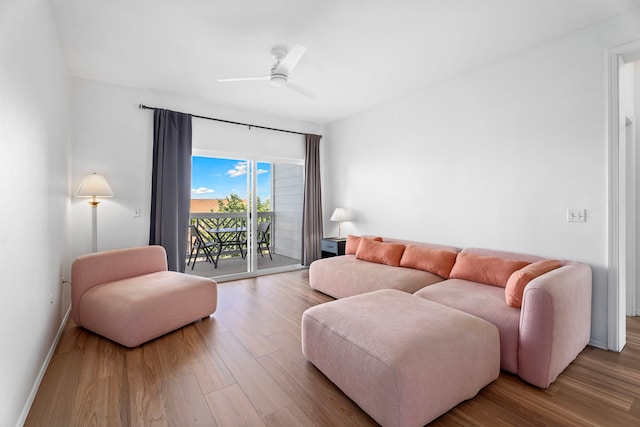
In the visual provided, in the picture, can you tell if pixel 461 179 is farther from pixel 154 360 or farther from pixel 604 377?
A: pixel 154 360

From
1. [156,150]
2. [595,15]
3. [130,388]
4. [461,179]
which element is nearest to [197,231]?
[156,150]

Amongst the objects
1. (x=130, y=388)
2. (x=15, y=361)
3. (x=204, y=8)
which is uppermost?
(x=204, y=8)

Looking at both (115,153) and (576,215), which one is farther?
(115,153)

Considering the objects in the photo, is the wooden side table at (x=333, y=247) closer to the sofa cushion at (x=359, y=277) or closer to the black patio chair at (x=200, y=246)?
the sofa cushion at (x=359, y=277)

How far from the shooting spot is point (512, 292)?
85.3 inches

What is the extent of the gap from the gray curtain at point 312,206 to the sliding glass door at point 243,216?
179 mm

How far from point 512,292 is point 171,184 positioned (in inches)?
159

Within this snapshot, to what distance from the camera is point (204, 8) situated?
2.26 metres

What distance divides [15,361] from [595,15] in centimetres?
461

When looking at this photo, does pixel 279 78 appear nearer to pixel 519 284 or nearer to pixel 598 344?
pixel 519 284

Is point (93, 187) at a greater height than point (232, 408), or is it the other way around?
point (93, 187)

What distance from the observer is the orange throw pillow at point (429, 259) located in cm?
323

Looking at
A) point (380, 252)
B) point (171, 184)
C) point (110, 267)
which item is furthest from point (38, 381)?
point (380, 252)

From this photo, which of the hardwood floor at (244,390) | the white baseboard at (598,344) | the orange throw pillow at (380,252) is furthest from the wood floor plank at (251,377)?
Result: the white baseboard at (598,344)
